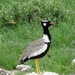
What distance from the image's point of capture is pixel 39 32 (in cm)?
1064

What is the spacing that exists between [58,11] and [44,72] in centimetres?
375

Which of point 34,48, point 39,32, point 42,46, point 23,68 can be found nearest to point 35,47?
point 34,48

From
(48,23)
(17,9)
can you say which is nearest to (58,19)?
(17,9)

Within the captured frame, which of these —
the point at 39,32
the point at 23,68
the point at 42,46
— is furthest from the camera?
the point at 39,32

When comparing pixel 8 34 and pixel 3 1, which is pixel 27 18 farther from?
pixel 3 1

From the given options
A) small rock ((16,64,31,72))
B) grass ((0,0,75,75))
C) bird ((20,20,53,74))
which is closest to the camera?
bird ((20,20,53,74))

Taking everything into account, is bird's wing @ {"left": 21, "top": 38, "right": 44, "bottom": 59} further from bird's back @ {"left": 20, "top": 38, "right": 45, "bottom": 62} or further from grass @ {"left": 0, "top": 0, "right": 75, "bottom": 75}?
grass @ {"left": 0, "top": 0, "right": 75, "bottom": 75}

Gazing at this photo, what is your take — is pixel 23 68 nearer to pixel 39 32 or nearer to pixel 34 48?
pixel 34 48

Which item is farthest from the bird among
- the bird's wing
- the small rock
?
the small rock

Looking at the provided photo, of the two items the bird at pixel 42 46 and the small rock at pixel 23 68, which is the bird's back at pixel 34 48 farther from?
the small rock at pixel 23 68

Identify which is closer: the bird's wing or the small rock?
the bird's wing

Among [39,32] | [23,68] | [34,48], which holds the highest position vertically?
[34,48]

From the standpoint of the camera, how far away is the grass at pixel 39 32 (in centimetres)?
905

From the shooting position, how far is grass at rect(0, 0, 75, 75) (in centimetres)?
905
